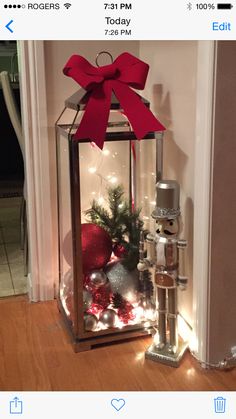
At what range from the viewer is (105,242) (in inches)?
58.1

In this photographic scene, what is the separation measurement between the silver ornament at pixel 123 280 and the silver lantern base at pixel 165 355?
154 millimetres

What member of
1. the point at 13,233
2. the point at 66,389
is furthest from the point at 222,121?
the point at 13,233

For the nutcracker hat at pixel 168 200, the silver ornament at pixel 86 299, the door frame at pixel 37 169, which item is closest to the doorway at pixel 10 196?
the door frame at pixel 37 169

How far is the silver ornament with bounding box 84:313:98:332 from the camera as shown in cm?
146

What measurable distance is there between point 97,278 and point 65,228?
18cm

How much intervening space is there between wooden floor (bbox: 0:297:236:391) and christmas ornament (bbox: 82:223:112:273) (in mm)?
230

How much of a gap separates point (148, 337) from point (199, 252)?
1.11 ft

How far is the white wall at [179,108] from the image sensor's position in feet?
4.44

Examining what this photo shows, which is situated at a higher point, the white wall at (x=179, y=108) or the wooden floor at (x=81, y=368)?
the white wall at (x=179, y=108)

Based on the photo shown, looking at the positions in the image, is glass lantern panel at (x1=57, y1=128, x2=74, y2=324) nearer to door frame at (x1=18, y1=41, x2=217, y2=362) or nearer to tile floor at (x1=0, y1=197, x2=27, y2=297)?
door frame at (x1=18, y1=41, x2=217, y2=362)
